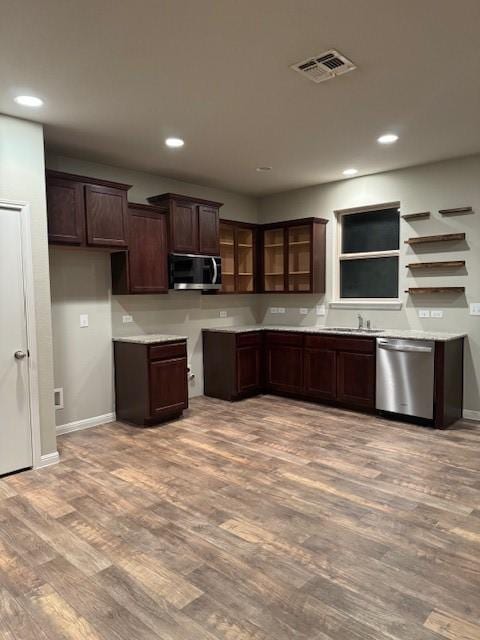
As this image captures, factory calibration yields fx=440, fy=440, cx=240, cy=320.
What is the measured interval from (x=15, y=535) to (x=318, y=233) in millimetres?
4579

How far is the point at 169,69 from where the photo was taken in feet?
8.90

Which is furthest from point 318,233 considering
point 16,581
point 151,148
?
point 16,581

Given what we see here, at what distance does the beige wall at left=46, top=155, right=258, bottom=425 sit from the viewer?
14.3 ft

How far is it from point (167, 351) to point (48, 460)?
1.52m

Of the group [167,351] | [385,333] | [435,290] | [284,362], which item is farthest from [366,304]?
[167,351]

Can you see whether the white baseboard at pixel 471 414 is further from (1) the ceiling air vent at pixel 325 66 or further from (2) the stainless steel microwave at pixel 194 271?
(1) the ceiling air vent at pixel 325 66

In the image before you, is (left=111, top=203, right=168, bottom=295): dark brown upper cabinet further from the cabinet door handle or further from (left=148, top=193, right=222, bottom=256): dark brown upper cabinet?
the cabinet door handle

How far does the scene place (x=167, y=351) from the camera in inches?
181

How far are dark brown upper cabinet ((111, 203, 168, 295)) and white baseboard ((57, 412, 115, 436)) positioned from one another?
1.34 metres

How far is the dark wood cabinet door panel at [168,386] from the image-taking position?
446cm

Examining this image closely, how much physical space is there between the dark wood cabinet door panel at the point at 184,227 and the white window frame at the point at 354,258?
189 cm

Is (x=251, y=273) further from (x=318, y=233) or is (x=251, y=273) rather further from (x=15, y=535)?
(x=15, y=535)

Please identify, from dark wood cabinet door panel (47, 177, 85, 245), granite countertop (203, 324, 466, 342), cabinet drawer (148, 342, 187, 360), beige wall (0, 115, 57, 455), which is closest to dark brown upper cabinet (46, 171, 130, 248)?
dark wood cabinet door panel (47, 177, 85, 245)

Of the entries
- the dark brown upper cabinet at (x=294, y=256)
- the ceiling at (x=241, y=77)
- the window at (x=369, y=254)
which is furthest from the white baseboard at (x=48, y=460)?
the window at (x=369, y=254)
